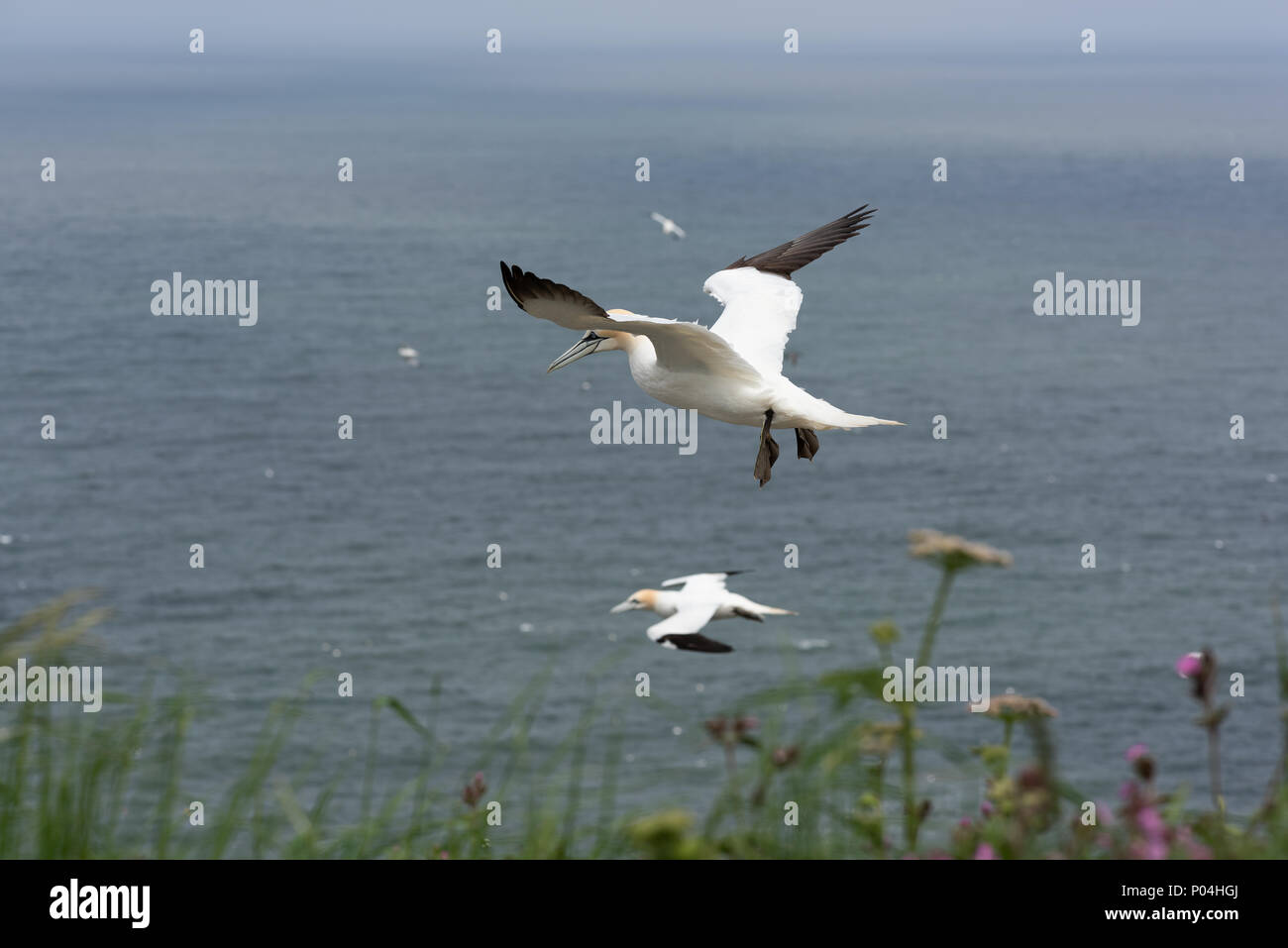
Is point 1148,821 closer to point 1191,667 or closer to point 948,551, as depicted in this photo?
point 1191,667

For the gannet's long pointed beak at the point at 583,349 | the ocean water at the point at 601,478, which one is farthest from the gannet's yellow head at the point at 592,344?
the ocean water at the point at 601,478

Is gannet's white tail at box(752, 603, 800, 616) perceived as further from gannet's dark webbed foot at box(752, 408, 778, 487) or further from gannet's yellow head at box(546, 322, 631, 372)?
gannet's yellow head at box(546, 322, 631, 372)

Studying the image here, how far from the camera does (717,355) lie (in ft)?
→ 31.1

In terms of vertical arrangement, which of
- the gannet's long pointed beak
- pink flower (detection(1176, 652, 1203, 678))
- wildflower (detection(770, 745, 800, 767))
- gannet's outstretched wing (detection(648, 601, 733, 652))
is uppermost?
the gannet's long pointed beak

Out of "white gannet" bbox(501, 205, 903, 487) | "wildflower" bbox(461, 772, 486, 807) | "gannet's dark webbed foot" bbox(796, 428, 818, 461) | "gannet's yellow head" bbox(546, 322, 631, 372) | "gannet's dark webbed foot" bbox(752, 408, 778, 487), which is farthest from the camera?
"gannet's dark webbed foot" bbox(796, 428, 818, 461)

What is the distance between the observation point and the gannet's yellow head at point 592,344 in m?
9.61

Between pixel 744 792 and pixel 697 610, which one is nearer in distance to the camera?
pixel 744 792

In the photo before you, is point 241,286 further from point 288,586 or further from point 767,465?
point 767,465

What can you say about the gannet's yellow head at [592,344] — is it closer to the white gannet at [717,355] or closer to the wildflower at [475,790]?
the white gannet at [717,355]

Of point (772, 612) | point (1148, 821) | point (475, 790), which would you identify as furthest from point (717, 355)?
point (1148, 821)

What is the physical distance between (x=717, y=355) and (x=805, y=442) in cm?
166

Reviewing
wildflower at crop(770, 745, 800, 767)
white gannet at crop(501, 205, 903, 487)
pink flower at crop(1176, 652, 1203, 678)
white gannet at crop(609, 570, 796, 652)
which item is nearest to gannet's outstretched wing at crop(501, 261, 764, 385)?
white gannet at crop(501, 205, 903, 487)

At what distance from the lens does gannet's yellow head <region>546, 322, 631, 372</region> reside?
31.5 ft

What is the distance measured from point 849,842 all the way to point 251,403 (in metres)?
115
